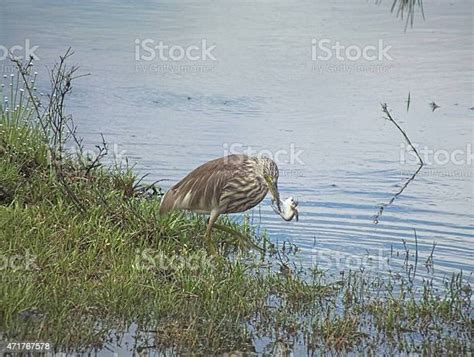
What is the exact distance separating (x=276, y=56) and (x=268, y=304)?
5.80m

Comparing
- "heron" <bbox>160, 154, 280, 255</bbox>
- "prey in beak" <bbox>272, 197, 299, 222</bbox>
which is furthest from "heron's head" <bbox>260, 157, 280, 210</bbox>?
"prey in beak" <bbox>272, 197, 299, 222</bbox>

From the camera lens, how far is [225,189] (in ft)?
22.7

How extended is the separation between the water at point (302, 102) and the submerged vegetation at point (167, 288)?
60 centimetres

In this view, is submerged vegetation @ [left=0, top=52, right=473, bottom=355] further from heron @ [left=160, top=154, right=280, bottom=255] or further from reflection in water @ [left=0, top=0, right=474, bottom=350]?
reflection in water @ [left=0, top=0, right=474, bottom=350]

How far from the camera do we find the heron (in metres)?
6.93

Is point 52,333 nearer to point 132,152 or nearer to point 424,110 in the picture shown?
point 132,152

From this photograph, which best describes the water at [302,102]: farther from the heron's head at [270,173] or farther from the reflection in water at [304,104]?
the heron's head at [270,173]

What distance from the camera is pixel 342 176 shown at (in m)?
8.71

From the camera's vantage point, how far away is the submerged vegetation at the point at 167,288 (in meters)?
5.31

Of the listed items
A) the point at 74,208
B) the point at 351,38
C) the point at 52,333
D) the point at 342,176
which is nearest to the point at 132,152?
the point at 342,176

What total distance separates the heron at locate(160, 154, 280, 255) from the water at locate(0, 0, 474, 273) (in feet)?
1.60

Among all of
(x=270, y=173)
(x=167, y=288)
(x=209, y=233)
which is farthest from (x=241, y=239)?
(x=167, y=288)

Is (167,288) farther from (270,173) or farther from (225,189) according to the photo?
(270,173)

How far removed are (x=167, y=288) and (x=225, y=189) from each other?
1216 millimetres
